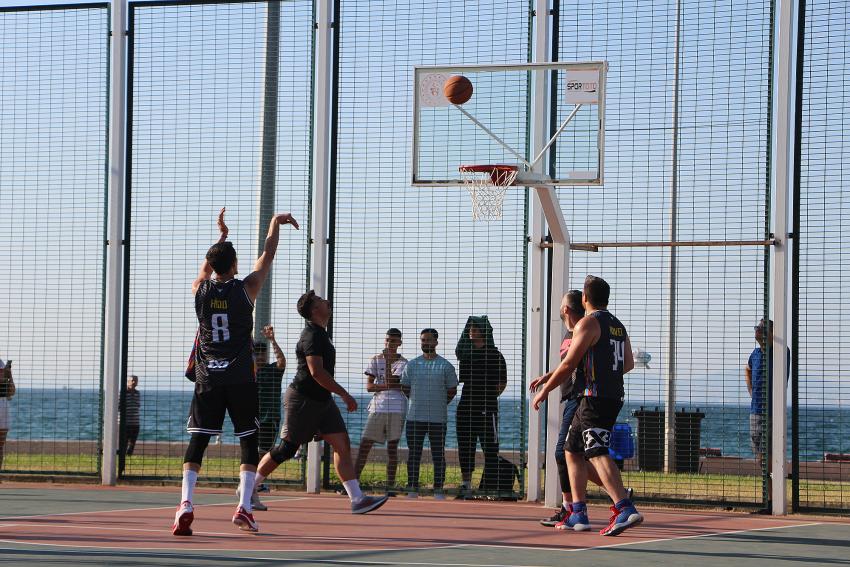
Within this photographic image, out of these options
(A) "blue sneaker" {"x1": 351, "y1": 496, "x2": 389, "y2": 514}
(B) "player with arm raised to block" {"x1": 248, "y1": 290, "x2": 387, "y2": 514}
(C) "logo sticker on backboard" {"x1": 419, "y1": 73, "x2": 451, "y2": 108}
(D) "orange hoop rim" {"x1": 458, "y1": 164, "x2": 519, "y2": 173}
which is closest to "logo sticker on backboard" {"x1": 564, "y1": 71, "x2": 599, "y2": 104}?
(D) "orange hoop rim" {"x1": 458, "y1": 164, "x2": 519, "y2": 173}

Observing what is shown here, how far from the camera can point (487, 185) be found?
11.2 m

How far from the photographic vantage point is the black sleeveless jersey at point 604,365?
9.31 m

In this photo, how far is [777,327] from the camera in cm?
1188

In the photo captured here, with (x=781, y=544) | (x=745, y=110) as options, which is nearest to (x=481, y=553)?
(x=781, y=544)

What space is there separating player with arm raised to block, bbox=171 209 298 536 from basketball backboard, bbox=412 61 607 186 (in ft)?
9.93

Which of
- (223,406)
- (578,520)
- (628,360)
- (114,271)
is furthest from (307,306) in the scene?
(114,271)

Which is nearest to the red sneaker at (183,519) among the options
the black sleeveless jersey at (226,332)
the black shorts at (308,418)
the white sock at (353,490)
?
the black sleeveless jersey at (226,332)

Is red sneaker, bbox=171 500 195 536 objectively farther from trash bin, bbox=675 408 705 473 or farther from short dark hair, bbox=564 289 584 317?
trash bin, bbox=675 408 705 473

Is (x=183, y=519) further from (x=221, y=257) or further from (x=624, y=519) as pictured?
(x=624, y=519)

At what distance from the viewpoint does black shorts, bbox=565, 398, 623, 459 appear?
923 centimetres

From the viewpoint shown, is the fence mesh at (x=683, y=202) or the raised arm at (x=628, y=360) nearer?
the raised arm at (x=628, y=360)

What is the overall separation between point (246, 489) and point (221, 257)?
1.73 m

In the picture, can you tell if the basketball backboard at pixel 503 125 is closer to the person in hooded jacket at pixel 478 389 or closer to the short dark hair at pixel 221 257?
the person in hooded jacket at pixel 478 389

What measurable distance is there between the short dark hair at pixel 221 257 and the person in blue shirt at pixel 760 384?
5.76 metres
